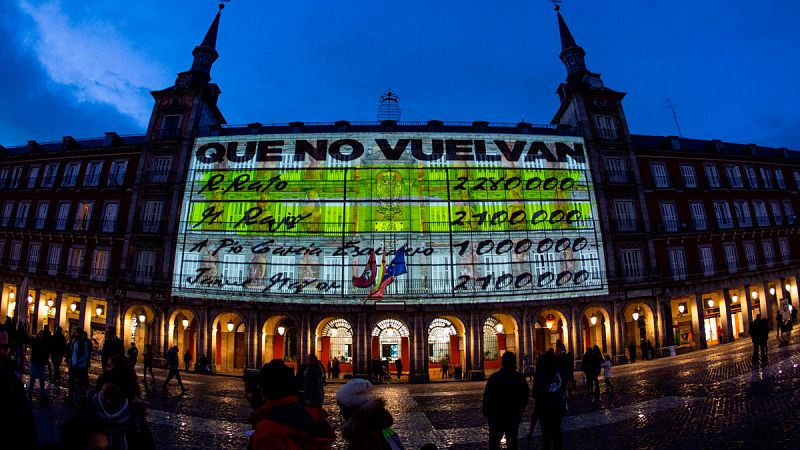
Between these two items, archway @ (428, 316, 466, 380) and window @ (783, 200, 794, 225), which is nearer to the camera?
archway @ (428, 316, 466, 380)

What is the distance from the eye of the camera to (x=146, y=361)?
15219mm

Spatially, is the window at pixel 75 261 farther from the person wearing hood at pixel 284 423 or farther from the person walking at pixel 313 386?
the person wearing hood at pixel 284 423

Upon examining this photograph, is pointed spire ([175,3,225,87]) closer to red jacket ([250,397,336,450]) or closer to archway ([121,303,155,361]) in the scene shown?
archway ([121,303,155,361])

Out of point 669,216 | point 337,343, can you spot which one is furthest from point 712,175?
point 337,343

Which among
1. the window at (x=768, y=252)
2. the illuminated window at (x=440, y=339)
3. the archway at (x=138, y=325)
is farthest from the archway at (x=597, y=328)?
the archway at (x=138, y=325)

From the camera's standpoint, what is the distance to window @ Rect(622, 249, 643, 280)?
82.8 ft

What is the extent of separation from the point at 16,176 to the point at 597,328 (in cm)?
4399

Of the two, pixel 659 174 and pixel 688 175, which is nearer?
pixel 659 174

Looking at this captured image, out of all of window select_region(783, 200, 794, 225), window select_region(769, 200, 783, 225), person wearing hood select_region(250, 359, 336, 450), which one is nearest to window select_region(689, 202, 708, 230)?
window select_region(769, 200, 783, 225)

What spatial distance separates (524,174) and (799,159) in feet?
83.9

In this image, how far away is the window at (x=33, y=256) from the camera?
2838 centimetres

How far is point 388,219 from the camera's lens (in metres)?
24.2

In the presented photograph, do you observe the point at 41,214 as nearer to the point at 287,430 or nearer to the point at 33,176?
the point at 33,176

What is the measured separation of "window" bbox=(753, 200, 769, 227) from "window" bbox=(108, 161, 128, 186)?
45.6 m
